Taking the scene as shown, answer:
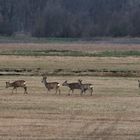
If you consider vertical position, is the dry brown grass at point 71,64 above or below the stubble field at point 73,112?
below

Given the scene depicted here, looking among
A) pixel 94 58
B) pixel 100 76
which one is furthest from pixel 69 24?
pixel 100 76

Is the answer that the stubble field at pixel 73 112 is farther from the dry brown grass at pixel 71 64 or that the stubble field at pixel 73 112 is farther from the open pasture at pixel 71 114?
the dry brown grass at pixel 71 64

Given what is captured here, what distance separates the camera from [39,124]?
21.7 m

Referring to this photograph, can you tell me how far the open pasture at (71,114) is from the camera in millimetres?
20109

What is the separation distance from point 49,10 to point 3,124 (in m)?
99.5

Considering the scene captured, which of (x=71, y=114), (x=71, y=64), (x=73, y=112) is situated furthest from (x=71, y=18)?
(x=71, y=114)

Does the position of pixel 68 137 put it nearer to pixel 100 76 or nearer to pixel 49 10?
pixel 100 76

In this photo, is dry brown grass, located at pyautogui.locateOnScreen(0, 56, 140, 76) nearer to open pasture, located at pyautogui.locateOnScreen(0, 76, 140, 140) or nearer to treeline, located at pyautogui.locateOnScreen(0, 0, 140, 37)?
open pasture, located at pyautogui.locateOnScreen(0, 76, 140, 140)

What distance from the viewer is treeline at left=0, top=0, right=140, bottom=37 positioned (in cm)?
10950

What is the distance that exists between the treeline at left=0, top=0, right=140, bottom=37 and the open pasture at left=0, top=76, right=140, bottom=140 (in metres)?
75.3

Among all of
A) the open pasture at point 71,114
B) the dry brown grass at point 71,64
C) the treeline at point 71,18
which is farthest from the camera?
the treeline at point 71,18

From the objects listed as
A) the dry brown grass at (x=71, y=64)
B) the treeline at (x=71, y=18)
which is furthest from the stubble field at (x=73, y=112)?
the treeline at (x=71, y=18)

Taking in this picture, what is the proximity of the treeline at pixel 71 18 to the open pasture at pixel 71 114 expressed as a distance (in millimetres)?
75250

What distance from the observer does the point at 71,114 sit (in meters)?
24.1
